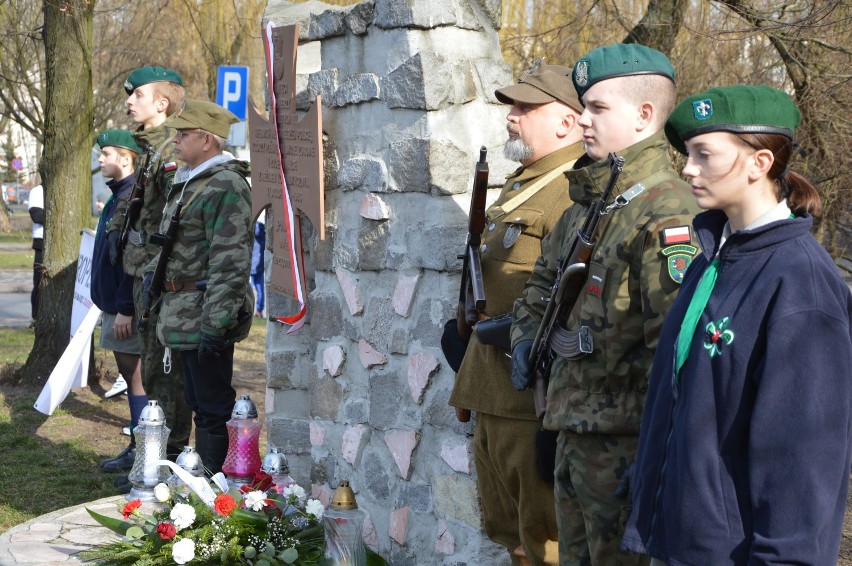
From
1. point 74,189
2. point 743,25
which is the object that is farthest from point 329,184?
point 74,189

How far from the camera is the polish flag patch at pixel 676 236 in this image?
288 centimetres

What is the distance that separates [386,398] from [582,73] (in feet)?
6.30

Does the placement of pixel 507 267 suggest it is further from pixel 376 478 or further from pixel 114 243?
pixel 114 243

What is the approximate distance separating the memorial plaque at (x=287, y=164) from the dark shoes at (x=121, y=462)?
2275 millimetres

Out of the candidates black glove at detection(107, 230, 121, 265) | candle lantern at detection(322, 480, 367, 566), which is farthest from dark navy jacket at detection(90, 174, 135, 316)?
candle lantern at detection(322, 480, 367, 566)

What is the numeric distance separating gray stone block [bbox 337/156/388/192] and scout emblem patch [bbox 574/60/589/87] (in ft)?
4.79

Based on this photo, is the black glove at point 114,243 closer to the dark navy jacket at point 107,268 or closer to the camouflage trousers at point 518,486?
the dark navy jacket at point 107,268

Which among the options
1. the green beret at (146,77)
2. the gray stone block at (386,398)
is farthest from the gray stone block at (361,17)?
the green beret at (146,77)

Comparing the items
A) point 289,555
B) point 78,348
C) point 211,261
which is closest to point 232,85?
point 78,348

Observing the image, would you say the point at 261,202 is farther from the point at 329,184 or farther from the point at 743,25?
the point at 743,25

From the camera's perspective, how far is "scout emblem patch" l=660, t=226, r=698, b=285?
2.85m

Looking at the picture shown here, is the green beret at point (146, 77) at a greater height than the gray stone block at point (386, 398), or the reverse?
the green beret at point (146, 77)

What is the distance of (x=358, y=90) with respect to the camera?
185 inches

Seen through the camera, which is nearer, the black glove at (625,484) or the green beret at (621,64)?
the black glove at (625,484)
